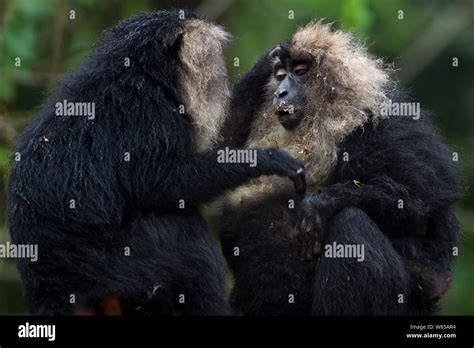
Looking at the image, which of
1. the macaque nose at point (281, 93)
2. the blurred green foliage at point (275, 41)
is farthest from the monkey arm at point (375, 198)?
the blurred green foliage at point (275, 41)

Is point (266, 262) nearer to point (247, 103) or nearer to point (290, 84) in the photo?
point (290, 84)

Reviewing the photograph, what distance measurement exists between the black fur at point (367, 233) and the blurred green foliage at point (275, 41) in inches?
70.6

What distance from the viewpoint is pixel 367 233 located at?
8758 millimetres

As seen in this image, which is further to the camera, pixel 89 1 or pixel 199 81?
pixel 89 1

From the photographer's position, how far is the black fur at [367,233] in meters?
8.72

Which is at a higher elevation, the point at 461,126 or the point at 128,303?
the point at 461,126

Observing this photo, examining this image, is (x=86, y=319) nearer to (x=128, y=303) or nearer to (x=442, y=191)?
(x=128, y=303)

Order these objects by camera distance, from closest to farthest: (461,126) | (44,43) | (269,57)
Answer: (269,57)
(44,43)
(461,126)

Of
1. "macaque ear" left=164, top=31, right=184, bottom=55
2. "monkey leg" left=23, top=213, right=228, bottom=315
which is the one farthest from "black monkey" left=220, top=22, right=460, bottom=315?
"macaque ear" left=164, top=31, right=184, bottom=55

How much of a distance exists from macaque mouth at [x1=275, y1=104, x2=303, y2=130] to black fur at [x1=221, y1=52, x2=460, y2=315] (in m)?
0.50

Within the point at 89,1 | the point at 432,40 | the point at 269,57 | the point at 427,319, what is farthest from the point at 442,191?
the point at 432,40

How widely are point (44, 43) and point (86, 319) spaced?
6.49 metres

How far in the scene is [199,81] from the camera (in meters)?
9.21

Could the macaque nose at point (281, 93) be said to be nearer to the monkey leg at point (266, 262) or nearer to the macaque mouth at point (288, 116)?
the macaque mouth at point (288, 116)
